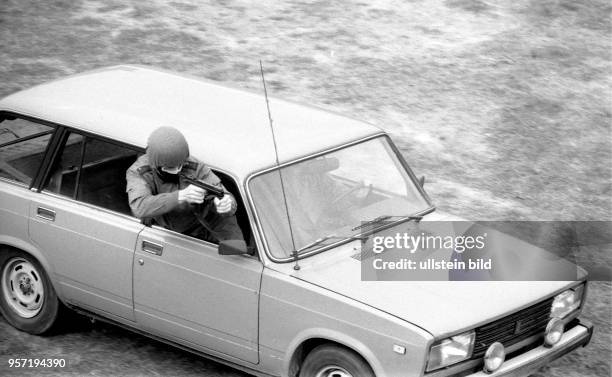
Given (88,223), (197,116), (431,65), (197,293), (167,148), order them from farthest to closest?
1. (431,65)
2. (197,116)
3. (88,223)
4. (197,293)
5. (167,148)

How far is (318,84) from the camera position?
1207 cm

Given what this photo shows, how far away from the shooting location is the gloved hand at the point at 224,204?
5875 mm

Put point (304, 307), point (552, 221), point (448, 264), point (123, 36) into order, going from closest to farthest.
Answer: point (304, 307) → point (448, 264) → point (552, 221) → point (123, 36)

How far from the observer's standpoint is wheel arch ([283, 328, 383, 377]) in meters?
5.53

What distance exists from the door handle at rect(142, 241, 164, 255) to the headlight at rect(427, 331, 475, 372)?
1.98m

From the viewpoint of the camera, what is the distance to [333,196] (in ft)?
21.1

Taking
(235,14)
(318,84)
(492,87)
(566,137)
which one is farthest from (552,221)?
(235,14)

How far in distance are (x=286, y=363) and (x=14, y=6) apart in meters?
9.82

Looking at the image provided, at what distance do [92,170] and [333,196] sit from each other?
177cm

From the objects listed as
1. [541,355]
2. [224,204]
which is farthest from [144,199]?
[541,355]

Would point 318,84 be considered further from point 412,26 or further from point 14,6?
→ point 14,6

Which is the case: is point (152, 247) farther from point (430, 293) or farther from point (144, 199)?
point (430, 293)

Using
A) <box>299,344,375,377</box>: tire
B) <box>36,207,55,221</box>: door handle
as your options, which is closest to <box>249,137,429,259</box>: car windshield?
<box>299,344,375,377</box>: tire

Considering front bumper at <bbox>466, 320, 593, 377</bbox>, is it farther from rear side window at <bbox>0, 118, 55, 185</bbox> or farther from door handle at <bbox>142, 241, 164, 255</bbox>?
rear side window at <bbox>0, 118, 55, 185</bbox>
